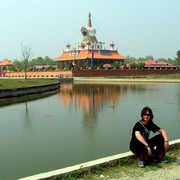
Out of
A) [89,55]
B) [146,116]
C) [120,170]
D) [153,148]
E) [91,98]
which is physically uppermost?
[89,55]

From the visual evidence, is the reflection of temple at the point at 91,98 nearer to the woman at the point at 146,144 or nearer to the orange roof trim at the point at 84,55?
the woman at the point at 146,144

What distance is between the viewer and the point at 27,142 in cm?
913

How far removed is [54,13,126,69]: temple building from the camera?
62.9m

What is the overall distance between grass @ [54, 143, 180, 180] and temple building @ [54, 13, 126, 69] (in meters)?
54.5

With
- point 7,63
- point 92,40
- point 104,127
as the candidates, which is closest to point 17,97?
point 104,127

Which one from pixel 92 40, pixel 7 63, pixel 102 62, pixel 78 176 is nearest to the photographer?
pixel 78 176

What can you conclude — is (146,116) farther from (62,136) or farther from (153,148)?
(62,136)

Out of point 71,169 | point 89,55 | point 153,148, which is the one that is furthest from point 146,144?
point 89,55

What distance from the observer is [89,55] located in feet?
205

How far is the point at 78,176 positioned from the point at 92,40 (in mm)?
66111

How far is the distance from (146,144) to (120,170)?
65 cm

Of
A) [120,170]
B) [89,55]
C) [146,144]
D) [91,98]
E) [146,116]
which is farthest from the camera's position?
[89,55]

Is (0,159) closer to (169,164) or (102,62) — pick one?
(169,164)

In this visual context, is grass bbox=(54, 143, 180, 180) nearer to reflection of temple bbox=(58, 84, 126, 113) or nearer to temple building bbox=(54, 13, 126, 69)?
reflection of temple bbox=(58, 84, 126, 113)
